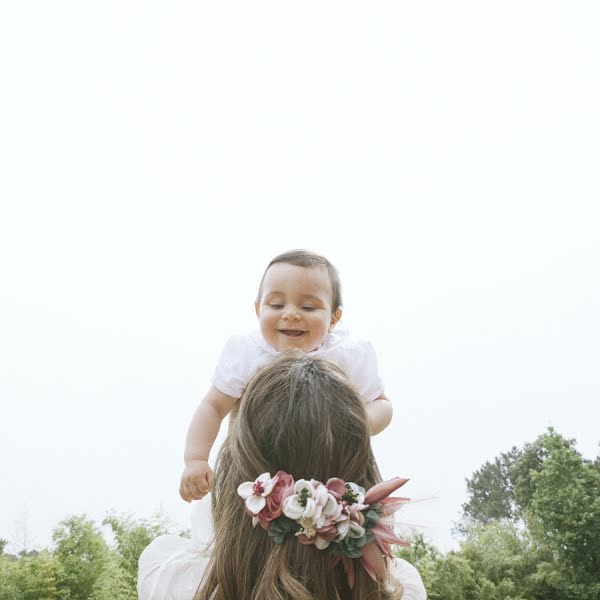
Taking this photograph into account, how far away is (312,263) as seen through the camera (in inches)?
102

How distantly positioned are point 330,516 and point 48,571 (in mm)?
8518

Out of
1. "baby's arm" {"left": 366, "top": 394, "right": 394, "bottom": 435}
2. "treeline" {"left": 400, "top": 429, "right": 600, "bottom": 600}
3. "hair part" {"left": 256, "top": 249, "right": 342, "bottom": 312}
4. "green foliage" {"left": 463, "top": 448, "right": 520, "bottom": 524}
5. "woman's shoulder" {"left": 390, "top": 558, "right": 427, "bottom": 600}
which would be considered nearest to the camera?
"woman's shoulder" {"left": 390, "top": 558, "right": 427, "bottom": 600}

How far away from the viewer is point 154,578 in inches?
69.8

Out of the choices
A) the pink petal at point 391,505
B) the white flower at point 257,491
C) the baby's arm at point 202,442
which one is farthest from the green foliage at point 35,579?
the pink petal at point 391,505

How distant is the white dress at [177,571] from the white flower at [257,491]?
345 millimetres

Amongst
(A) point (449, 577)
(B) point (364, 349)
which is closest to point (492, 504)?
(A) point (449, 577)

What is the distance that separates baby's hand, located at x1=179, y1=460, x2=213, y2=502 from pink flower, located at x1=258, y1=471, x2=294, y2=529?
0.64 metres

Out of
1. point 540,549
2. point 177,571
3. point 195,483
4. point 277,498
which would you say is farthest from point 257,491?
point 540,549

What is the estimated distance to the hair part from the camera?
2582 mm

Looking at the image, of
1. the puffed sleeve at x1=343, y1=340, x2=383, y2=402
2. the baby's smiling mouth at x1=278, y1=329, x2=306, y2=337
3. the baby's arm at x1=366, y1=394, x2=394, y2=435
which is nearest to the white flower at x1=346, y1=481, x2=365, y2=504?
the baby's arm at x1=366, y1=394, x2=394, y2=435

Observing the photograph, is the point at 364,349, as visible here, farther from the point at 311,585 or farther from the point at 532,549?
the point at 532,549

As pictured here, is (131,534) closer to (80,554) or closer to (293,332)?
(80,554)

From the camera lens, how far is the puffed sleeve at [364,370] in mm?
2473

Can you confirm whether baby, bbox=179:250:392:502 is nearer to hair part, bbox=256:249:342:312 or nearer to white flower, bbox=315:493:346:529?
hair part, bbox=256:249:342:312
